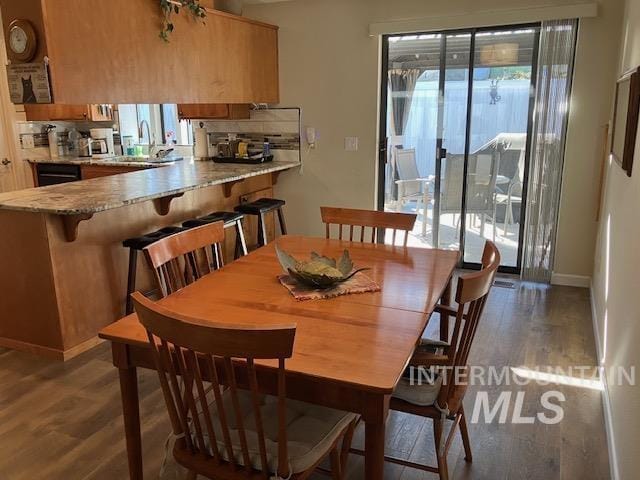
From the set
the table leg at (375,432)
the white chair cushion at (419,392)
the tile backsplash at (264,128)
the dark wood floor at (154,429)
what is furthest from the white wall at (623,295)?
the tile backsplash at (264,128)

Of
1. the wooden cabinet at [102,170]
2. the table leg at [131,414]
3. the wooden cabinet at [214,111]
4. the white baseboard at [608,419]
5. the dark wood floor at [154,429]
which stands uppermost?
the wooden cabinet at [214,111]

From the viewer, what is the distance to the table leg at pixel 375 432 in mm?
1367

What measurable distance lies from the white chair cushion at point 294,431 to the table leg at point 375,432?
16 centimetres

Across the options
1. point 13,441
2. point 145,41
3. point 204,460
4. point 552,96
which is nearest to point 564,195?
point 552,96

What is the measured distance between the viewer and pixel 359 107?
15.9 feet

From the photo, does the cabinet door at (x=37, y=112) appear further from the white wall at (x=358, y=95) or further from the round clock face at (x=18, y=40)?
the round clock face at (x=18, y=40)

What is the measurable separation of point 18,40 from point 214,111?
230cm

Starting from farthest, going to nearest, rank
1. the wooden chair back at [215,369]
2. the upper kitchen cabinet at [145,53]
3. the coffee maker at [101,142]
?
1. the coffee maker at [101,142]
2. the upper kitchen cabinet at [145,53]
3. the wooden chair back at [215,369]

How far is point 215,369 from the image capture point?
1.40 metres

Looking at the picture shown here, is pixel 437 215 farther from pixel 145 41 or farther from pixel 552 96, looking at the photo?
pixel 145 41

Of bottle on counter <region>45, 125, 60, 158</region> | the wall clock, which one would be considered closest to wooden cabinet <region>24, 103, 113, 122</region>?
bottle on counter <region>45, 125, 60, 158</region>

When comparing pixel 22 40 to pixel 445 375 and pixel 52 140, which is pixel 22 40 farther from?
pixel 52 140

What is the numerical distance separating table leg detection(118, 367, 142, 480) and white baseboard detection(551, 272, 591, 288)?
12.1ft

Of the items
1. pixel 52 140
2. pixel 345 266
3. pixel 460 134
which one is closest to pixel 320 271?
pixel 345 266
